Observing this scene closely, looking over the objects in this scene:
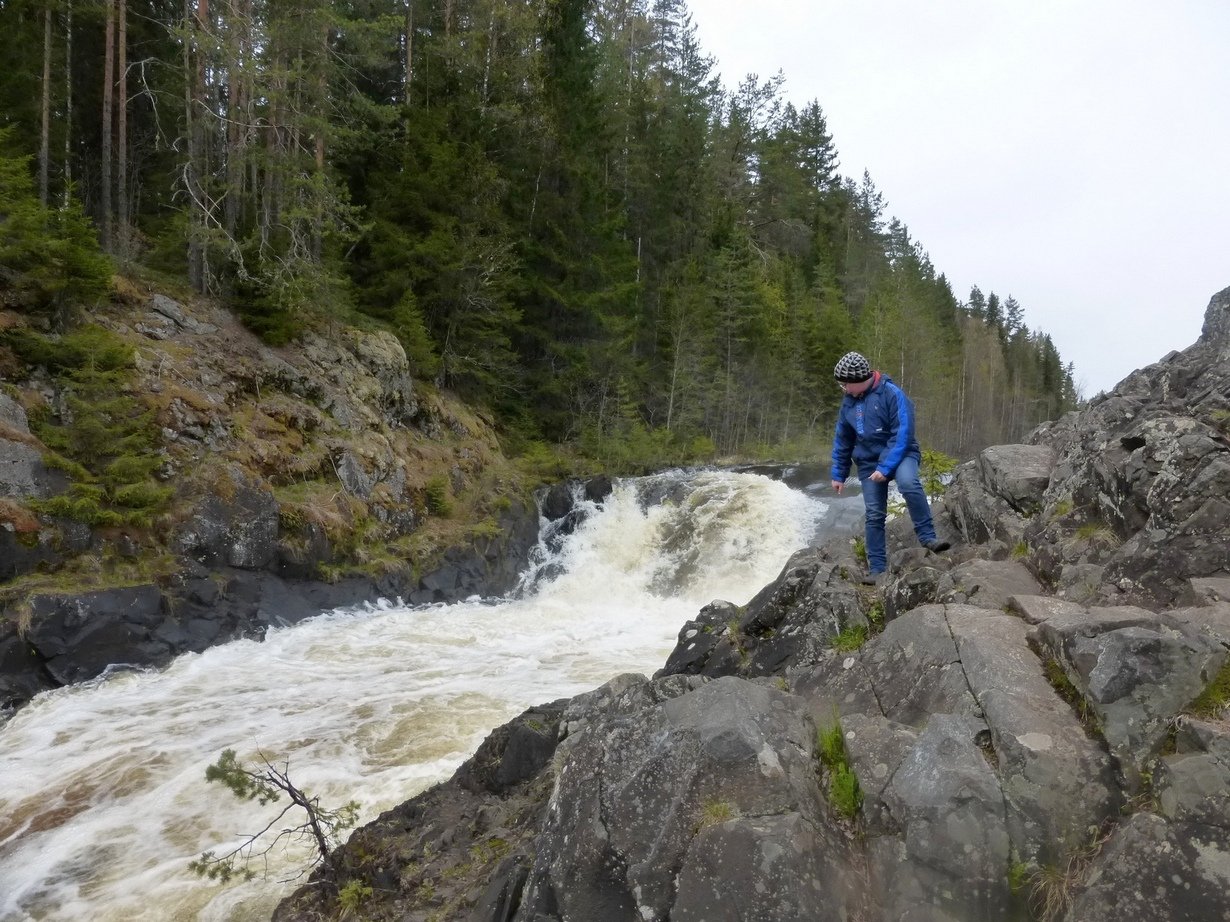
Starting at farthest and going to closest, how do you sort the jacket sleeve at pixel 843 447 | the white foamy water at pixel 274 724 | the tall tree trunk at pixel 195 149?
the tall tree trunk at pixel 195 149 → the jacket sleeve at pixel 843 447 → the white foamy water at pixel 274 724

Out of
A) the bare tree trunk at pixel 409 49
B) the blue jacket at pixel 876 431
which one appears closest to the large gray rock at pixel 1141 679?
the blue jacket at pixel 876 431

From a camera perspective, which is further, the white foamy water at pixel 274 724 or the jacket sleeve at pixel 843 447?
the jacket sleeve at pixel 843 447

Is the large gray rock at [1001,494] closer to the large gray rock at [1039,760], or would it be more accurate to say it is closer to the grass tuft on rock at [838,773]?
the large gray rock at [1039,760]

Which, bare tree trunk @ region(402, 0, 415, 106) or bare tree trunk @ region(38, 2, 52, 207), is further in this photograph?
bare tree trunk @ region(402, 0, 415, 106)

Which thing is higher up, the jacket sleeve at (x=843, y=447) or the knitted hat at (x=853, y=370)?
the knitted hat at (x=853, y=370)

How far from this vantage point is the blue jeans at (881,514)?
6.28 metres

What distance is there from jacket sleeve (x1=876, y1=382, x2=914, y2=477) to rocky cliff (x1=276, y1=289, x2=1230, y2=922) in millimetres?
995

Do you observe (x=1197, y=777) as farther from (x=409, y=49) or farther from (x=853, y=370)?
(x=409, y=49)

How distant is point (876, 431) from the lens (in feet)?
20.5

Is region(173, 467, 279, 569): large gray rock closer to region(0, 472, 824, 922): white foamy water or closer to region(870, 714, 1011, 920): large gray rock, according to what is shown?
region(0, 472, 824, 922): white foamy water

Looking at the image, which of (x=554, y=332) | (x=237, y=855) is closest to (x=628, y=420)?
(x=554, y=332)

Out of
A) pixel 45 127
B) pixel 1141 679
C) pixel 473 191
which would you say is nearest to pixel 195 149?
pixel 45 127

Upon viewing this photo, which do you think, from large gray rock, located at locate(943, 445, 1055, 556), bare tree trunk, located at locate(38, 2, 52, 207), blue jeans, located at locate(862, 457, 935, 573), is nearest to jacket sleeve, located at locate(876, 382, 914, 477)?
blue jeans, located at locate(862, 457, 935, 573)

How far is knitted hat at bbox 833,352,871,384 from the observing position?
6.05 meters
